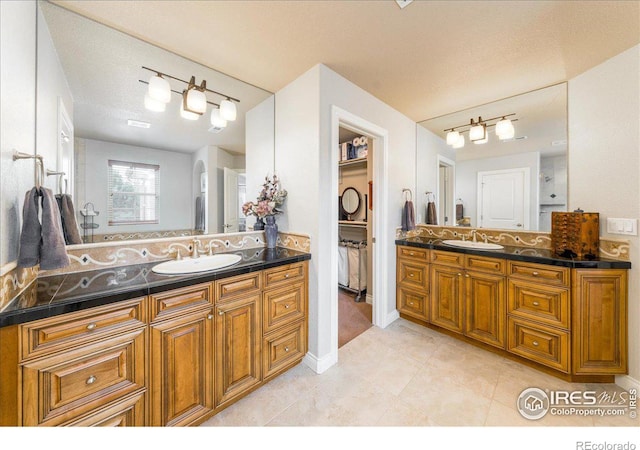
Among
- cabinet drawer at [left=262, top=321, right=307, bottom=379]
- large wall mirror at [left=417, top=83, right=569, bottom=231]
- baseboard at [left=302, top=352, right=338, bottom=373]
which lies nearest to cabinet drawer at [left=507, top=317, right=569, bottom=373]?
large wall mirror at [left=417, top=83, right=569, bottom=231]

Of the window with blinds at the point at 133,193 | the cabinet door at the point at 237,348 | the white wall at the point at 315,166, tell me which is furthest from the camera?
the white wall at the point at 315,166

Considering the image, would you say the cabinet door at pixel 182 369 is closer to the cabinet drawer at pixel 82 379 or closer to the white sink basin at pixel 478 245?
the cabinet drawer at pixel 82 379

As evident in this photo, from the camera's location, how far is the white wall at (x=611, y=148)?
5.48 feet

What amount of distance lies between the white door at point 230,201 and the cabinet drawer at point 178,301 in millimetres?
794

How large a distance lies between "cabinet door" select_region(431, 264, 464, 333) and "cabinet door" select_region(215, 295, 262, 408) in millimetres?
1814

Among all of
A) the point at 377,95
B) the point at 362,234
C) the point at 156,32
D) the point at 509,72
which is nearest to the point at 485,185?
the point at 509,72

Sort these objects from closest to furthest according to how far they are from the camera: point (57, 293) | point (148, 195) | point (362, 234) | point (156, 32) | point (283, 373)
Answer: point (57, 293) → point (156, 32) → point (148, 195) → point (283, 373) → point (362, 234)

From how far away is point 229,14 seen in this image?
4.63 ft

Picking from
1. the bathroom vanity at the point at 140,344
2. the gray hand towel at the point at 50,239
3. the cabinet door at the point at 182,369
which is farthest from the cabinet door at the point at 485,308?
the gray hand towel at the point at 50,239

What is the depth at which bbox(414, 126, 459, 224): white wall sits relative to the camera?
304 cm

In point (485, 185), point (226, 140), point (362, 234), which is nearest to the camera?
point (226, 140)

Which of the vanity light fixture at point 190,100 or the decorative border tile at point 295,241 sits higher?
the vanity light fixture at point 190,100

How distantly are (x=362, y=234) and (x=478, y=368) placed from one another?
2.27 m

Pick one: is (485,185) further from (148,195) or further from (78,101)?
(78,101)
